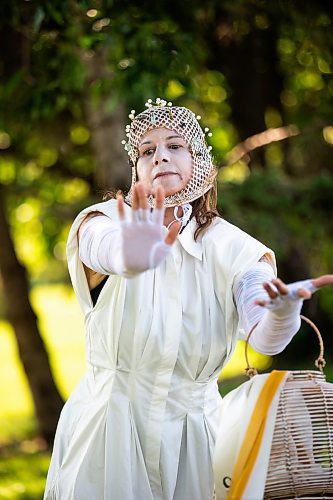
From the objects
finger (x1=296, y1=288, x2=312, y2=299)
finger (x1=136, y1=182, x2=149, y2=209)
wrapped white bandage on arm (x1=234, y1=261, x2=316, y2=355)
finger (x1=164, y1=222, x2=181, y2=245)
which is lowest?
wrapped white bandage on arm (x1=234, y1=261, x2=316, y2=355)

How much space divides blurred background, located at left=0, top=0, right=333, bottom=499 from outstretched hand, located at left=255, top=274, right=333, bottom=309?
2668mm

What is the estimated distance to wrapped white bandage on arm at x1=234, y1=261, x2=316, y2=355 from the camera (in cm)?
291

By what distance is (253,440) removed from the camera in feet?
9.75

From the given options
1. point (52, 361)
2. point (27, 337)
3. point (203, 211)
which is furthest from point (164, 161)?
point (52, 361)

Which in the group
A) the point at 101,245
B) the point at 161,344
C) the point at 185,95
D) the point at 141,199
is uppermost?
the point at 185,95

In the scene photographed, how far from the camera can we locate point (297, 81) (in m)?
11.6

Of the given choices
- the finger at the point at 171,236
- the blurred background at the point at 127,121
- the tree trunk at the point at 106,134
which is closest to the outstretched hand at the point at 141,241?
the finger at the point at 171,236

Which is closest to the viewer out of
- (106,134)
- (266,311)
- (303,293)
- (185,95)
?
(303,293)

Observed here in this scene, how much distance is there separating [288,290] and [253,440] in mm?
508

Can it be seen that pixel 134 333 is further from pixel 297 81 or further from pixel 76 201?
pixel 297 81

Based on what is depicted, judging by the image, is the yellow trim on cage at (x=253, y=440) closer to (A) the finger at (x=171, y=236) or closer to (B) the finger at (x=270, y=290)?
(B) the finger at (x=270, y=290)

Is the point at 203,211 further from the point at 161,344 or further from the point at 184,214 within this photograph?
the point at 161,344

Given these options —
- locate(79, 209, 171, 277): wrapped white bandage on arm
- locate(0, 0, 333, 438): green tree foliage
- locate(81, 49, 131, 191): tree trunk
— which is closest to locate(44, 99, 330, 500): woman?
locate(79, 209, 171, 277): wrapped white bandage on arm

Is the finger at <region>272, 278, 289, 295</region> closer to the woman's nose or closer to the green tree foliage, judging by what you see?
the woman's nose
